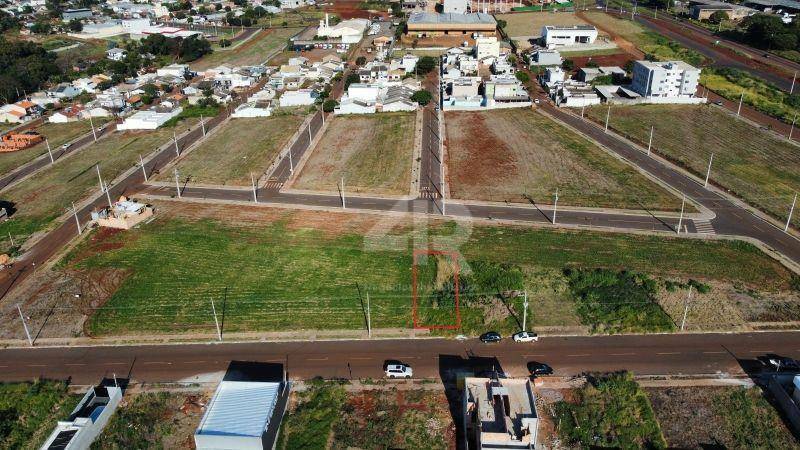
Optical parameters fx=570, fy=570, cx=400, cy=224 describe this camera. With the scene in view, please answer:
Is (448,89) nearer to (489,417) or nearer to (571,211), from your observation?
(571,211)

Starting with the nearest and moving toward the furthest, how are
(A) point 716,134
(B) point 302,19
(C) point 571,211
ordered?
(C) point 571,211, (A) point 716,134, (B) point 302,19

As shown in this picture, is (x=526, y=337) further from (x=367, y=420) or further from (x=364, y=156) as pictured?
(x=364, y=156)

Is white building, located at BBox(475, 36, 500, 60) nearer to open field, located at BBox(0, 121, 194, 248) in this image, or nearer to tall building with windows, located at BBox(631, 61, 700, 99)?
tall building with windows, located at BBox(631, 61, 700, 99)

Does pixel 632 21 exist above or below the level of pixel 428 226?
above

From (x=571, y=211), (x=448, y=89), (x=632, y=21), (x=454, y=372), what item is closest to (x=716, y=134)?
(x=571, y=211)

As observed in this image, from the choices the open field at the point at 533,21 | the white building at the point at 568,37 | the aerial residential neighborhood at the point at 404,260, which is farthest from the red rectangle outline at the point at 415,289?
the open field at the point at 533,21

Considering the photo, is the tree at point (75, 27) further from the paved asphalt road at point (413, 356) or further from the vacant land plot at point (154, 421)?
the vacant land plot at point (154, 421)

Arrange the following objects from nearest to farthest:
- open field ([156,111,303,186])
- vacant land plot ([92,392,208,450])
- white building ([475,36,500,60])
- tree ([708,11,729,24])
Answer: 1. vacant land plot ([92,392,208,450])
2. open field ([156,111,303,186])
3. white building ([475,36,500,60])
4. tree ([708,11,729,24])

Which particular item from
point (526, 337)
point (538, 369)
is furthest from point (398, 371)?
point (526, 337)

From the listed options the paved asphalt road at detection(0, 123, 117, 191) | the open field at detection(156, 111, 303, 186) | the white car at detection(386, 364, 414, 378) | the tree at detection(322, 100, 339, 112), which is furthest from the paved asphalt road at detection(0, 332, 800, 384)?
the tree at detection(322, 100, 339, 112)
